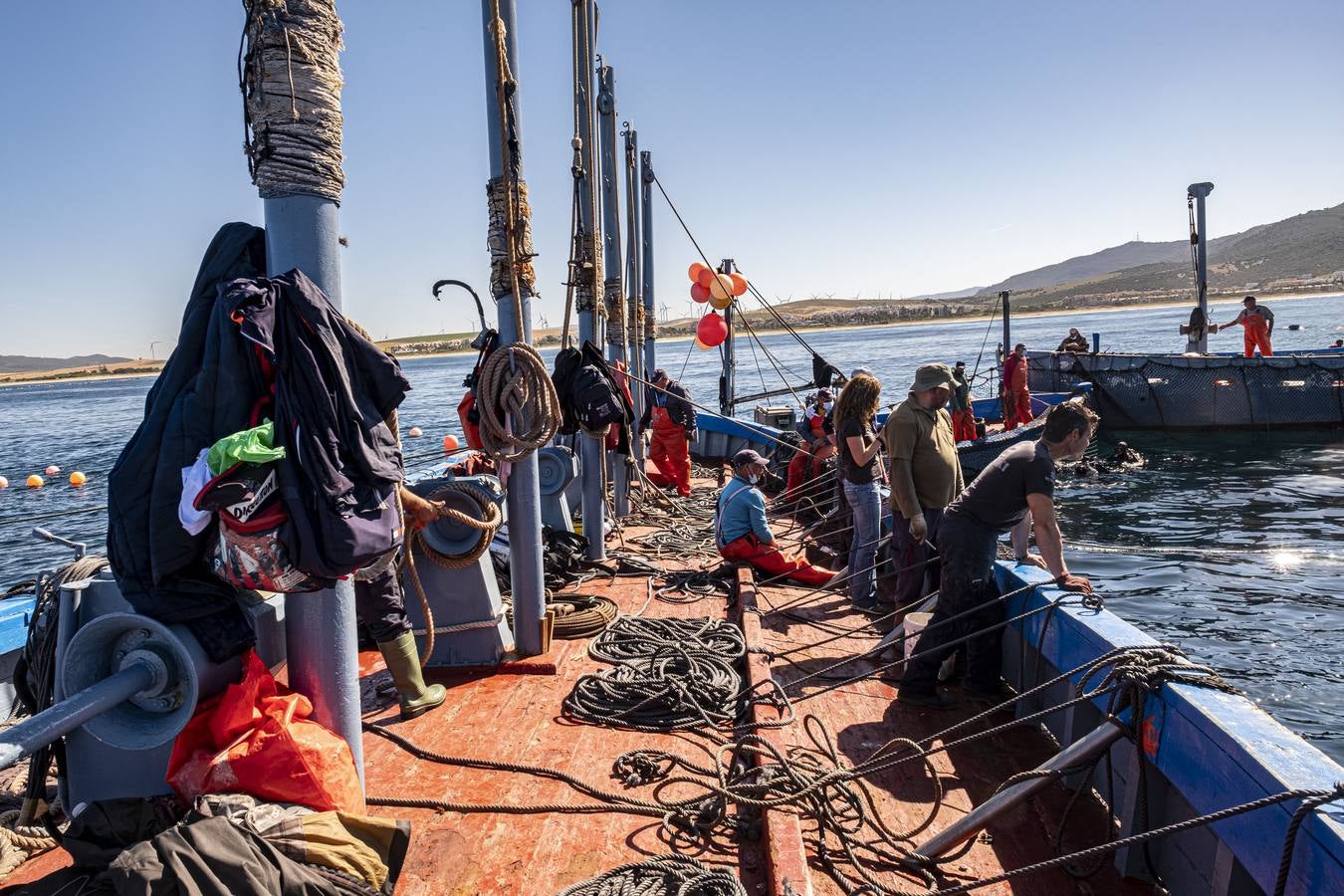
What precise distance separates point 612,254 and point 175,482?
23.8ft

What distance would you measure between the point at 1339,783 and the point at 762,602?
14.8 ft

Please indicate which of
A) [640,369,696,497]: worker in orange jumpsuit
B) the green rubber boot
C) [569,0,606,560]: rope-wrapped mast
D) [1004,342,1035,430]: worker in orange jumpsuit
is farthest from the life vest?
[1004,342,1035,430]: worker in orange jumpsuit

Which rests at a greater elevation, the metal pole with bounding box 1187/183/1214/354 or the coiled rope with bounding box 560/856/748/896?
the metal pole with bounding box 1187/183/1214/354

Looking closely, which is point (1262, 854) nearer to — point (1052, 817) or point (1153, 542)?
point (1052, 817)

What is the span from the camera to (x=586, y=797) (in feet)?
11.3

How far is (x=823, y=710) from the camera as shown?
475 centimetres

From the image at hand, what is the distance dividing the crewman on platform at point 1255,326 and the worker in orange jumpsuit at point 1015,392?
7.95 m

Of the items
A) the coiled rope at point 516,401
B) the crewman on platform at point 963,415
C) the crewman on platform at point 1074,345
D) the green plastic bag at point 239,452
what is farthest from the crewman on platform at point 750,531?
the crewman on platform at point 1074,345

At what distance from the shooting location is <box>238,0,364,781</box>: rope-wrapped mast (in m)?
2.37

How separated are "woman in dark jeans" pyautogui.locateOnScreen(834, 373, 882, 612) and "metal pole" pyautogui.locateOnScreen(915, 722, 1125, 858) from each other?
9.97 ft

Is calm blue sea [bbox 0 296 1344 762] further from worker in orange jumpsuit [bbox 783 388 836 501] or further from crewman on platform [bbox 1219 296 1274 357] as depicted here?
worker in orange jumpsuit [bbox 783 388 836 501]

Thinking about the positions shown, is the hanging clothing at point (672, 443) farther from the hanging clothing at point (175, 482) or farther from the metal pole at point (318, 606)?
the hanging clothing at point (175, 482)

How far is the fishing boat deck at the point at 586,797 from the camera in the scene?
2.98 metres

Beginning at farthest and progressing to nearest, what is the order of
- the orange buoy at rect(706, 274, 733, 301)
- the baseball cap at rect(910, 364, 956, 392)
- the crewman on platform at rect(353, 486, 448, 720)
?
the orange buoy at rect(706, 274, 733, 301), the baseball cap at rect(910, 364, 956, 392), the crewman on platform at rect(353, 486, 448, 720)
